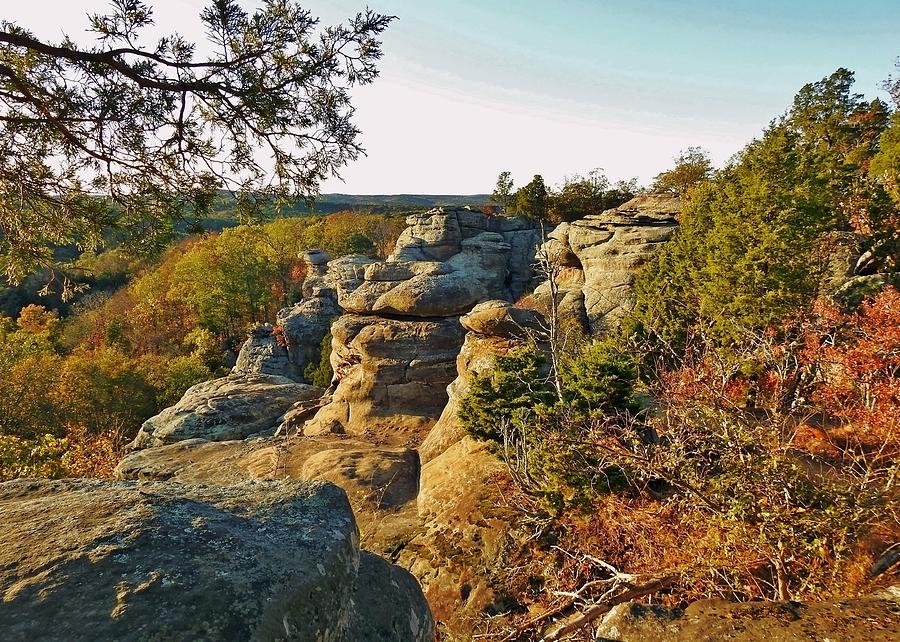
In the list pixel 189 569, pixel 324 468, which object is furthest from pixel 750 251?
pixel 189 569

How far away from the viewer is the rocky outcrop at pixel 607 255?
81.5ft

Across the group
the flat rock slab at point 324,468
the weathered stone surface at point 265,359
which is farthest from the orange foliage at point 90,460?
the weathered stone surface at point 265,359

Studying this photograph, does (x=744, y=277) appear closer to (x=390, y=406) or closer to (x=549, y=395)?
(x=549, y=395)

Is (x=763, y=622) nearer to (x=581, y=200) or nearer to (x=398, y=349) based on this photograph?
(x=398, y=349)

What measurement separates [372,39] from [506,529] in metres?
9.92

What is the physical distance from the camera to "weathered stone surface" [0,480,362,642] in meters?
2.20

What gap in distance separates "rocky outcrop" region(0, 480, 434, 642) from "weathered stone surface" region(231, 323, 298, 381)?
34155 mm

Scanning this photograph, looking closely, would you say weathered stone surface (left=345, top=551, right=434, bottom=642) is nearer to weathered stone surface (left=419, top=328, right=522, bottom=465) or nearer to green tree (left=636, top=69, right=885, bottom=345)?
weathered stone surface (left=419, top=328, right=522, bottom=465)

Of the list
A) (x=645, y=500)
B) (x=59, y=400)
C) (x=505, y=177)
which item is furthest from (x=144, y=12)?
(x=505, y=177)

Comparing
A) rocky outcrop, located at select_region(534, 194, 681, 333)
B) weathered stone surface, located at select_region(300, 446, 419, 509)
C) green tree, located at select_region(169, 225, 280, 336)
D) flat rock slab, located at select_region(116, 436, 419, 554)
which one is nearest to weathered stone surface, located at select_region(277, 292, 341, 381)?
green tree, located at select_region(169, 225, 280, 336)

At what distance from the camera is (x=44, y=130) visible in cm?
706

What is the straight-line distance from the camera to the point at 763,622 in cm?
445

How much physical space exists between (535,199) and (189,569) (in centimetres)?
4684

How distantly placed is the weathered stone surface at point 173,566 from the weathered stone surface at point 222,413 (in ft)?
56.3
